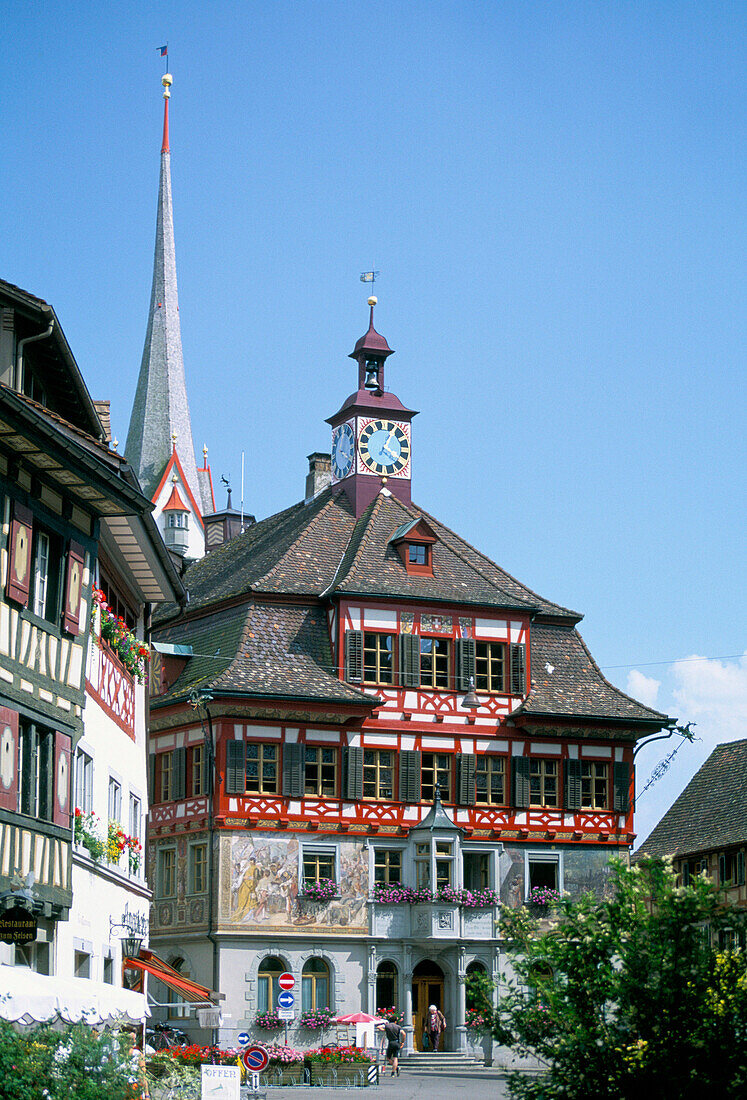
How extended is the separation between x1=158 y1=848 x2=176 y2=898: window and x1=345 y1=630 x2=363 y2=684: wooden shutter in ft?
23.4

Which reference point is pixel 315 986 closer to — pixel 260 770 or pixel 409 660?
pixel 260 770

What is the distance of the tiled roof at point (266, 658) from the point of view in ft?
158

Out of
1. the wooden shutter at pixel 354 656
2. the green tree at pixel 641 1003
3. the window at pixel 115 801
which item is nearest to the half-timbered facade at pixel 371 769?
the wooden shutter at pixel 354 656

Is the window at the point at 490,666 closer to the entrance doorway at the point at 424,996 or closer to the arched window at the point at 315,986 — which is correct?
the entrance doorway at the point at 424,996

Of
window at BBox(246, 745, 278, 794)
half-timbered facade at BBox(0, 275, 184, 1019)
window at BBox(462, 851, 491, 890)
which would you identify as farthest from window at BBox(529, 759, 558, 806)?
half-timbered facade at BBox(0, 275, 184, 1019)

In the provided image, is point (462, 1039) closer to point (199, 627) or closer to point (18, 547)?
point (199, 627)

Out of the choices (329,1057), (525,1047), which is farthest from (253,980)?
(525,1047)

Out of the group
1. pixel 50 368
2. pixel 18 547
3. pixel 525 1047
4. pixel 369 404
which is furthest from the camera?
pixel 369 404

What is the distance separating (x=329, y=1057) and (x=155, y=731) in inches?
516

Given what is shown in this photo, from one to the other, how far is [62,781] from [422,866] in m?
26.6

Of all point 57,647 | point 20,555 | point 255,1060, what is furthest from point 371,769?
point 20,555

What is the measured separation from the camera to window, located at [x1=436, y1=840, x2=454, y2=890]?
48.5 m

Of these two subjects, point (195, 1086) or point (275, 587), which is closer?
point (195, 1086)

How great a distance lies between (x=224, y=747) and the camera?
4759cm
